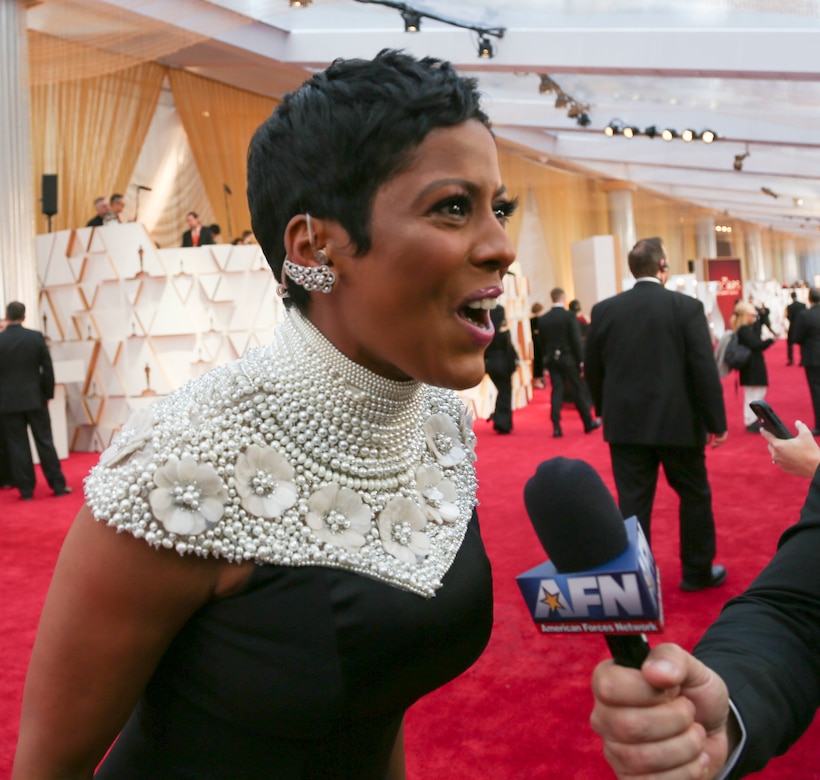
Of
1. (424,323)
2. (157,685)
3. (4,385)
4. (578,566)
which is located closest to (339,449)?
(424,323)

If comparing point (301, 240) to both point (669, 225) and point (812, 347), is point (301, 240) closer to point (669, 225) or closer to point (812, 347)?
point (812, 347)

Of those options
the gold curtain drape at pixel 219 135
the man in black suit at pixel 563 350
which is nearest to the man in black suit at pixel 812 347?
the man in black suit at pixel 563 350

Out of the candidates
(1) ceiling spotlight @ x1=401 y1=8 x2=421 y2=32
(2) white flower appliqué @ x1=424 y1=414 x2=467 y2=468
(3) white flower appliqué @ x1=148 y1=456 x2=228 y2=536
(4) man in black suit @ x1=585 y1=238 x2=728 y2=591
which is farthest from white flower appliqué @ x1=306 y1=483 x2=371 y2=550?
(1) ceiling spotlight @ x1=401 y1=8 x2=421 y2=32

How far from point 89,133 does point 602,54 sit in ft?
21.7

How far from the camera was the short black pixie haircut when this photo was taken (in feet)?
3.66

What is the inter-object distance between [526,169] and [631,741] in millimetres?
20491

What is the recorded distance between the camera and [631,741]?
0.77 metres

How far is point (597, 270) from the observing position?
57.6ft

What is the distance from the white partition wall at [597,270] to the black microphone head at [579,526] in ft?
55.4

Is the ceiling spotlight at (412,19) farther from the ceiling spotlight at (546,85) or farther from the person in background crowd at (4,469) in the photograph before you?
the person in background crowd at (4,469)

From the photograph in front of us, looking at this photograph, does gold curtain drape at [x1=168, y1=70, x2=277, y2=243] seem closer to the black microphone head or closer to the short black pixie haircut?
the short black pixie haircut

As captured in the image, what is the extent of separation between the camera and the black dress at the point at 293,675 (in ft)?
3.69

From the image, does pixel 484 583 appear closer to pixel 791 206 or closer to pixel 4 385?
pixel 4 385

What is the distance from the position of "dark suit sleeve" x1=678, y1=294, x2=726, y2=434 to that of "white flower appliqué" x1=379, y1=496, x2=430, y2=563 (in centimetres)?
320
